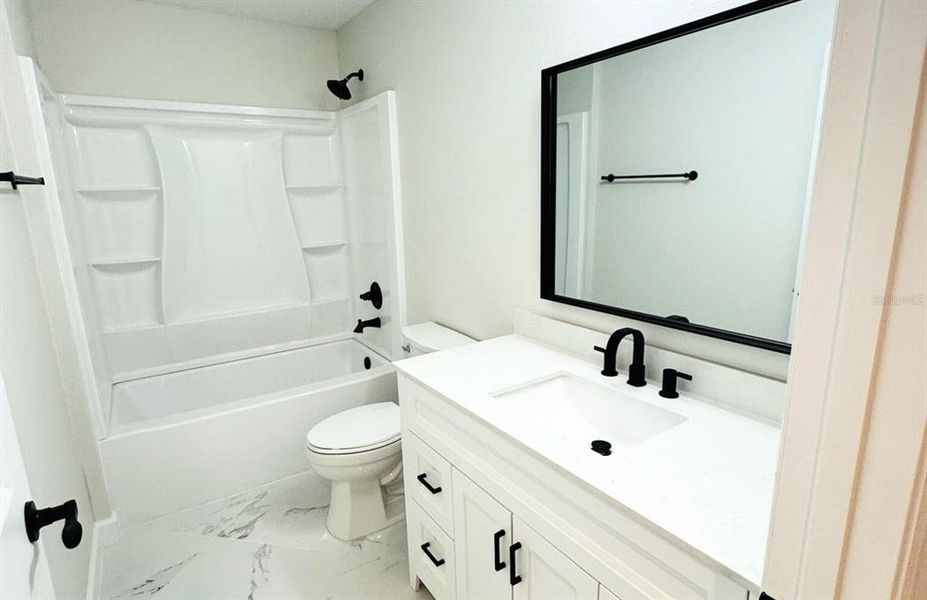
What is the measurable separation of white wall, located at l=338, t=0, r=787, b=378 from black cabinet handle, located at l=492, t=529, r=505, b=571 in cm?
69

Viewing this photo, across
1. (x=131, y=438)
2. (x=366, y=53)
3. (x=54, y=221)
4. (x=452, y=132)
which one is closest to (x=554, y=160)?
(x=452, y=132)

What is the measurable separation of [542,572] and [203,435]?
5.70 feet

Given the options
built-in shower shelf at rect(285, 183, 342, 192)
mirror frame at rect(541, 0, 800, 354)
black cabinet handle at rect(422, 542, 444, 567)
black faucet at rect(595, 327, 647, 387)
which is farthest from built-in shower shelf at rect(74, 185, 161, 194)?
black faucet at rect(595, 327, 647, 387)

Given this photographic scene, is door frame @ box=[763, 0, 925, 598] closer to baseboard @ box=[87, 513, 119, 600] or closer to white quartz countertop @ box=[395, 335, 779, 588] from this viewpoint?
white quartz countertop @ box=[395, 335, 779, 588]

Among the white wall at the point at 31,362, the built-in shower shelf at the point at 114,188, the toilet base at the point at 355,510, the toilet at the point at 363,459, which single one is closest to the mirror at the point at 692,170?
the toilet at the point at 363,459

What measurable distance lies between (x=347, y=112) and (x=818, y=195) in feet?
9.41

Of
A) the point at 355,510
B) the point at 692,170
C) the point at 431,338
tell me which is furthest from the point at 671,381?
the point at 355,510

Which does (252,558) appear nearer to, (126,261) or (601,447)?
(601,447)

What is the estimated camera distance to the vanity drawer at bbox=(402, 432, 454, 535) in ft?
4.59

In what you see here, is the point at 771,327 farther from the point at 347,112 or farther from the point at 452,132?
the point at 347,112

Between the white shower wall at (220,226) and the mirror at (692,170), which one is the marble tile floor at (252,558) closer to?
the white shower wall at (220,226)

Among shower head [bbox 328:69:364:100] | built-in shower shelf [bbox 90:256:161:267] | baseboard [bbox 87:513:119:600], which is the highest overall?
shower head [bbox 328:69:364:100]

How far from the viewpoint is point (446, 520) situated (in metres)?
1.42

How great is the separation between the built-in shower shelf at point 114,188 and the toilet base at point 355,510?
6.27ft
